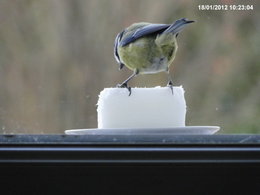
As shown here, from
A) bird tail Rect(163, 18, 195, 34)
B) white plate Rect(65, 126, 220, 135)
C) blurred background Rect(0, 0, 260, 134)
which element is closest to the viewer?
white plate Rect(65, 126, 220, 135)

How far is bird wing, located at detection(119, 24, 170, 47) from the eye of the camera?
5.12 ft

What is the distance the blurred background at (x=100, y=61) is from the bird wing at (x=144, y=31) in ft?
0.26

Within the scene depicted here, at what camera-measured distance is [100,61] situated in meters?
1.68

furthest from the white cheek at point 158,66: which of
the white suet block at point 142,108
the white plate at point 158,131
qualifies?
the white plate at point 158,131

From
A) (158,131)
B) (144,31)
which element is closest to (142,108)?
(158,131)

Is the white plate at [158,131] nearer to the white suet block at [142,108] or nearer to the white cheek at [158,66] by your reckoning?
the white suet block at [142,108]

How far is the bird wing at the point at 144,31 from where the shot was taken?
5.12ft

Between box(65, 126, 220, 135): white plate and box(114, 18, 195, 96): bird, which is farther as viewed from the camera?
box(114, 18, 195, 96): bird

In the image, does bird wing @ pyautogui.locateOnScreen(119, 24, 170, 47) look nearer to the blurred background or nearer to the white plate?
the blurred background

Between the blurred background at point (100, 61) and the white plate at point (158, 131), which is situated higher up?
the blurred background at point (100, 61)

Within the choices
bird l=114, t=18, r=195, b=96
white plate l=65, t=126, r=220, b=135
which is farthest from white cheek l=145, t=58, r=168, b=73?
white plate l=65, t=126, r=220, b=135

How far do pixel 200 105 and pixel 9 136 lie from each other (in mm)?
510
